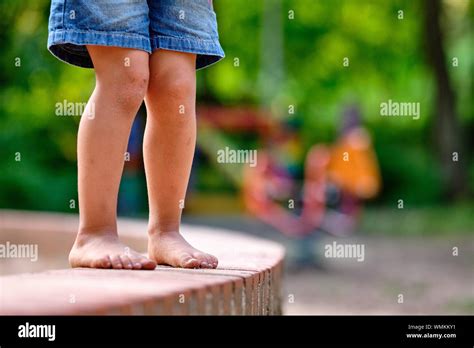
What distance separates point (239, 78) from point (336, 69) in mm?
2555

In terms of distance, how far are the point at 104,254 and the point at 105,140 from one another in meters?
0.34

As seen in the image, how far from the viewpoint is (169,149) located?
3266mm

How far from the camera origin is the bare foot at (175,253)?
3.17 meters

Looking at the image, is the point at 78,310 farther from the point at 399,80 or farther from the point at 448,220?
the point at 399,80

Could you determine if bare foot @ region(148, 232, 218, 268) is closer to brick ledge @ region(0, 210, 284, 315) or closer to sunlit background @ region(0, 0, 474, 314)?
brick ledge @ region(0, 210, 284, 315)

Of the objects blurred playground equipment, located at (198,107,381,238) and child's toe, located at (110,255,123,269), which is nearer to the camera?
child's toe, located at (110,255,123,269)

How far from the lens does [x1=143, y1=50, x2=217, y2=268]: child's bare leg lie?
10.6 ft

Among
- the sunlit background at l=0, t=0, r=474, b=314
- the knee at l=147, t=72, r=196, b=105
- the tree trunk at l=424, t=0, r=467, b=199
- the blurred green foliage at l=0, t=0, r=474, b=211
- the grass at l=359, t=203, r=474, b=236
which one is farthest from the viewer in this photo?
the tree trunk at l=424, t=0, r=467, b=199

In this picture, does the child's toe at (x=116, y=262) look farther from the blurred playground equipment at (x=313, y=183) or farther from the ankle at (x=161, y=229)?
the blurred playground equipment at (x=313, y=183)

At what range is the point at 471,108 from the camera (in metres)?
20.2

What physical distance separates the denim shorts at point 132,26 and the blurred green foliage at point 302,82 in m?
9.85

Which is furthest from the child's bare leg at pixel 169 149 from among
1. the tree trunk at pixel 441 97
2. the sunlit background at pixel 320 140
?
the tree trunk at pixel 441 97

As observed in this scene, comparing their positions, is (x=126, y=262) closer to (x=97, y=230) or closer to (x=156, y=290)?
(x=97, y=230)

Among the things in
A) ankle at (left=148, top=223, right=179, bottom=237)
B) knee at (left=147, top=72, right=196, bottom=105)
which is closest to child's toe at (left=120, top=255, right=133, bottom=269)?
ankle at (left=148, top=223, right=179, bottom=237)
